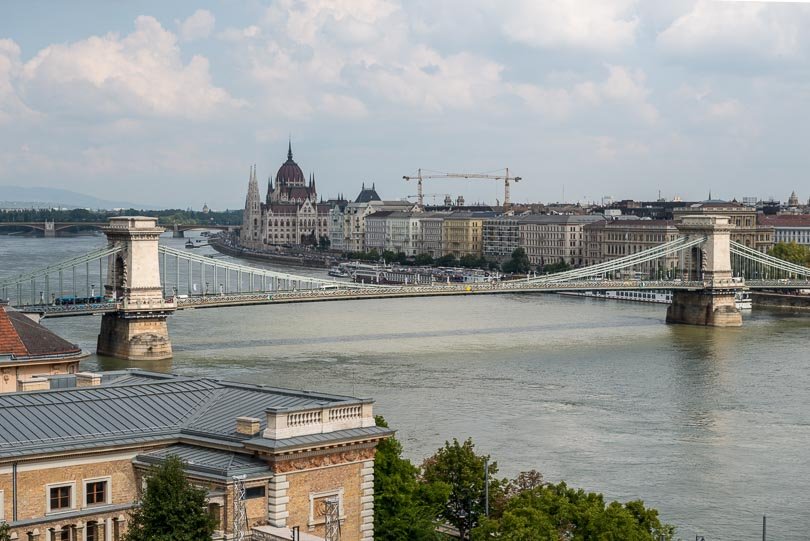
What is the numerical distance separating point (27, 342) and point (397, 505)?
4.21 metres

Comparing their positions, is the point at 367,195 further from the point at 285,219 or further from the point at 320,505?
the point at 320,505

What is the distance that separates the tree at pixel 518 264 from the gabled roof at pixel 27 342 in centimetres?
3069

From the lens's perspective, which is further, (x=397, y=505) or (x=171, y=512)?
(x=397, y=505)

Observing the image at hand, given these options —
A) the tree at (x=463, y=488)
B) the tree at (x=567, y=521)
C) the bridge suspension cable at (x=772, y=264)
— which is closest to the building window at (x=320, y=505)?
the tree at (x=567, y=521)

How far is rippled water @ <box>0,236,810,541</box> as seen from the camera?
1113 centimetres

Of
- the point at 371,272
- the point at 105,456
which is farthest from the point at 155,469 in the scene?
the point at 371,272

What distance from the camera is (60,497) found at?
6.55 m

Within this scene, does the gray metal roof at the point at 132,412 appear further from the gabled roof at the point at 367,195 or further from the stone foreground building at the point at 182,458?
the gabled roof at the point at 367,195

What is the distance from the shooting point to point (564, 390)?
16344 mm

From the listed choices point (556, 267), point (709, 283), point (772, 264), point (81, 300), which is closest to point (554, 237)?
point (556, 267)

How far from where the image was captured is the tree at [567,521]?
7645 millimetres

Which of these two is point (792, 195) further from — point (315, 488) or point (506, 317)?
point (315, 488)

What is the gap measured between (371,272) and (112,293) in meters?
21.2

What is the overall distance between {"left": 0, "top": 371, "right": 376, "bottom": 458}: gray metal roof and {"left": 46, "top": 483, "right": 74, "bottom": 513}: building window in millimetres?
163
